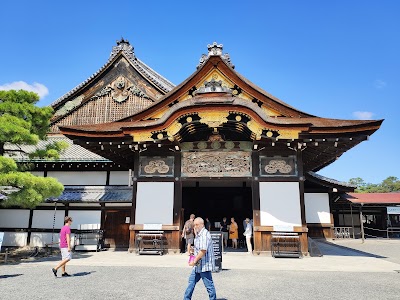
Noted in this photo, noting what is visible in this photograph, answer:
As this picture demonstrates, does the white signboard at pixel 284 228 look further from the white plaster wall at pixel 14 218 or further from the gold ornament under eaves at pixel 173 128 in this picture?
the white plaster wall at pixel 14 218

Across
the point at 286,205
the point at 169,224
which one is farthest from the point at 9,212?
the point at 286,205

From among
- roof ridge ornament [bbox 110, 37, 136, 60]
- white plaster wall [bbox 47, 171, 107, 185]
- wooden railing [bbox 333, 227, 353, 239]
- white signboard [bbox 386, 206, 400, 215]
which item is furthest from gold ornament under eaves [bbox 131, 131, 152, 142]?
white signboard [bbox 386, 206, 400, 215]

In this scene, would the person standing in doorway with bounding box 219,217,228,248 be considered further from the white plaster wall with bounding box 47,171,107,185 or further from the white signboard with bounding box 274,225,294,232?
the white plaster wall with bounding box 47,171,107,185

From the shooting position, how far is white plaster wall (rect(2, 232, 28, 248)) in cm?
1653

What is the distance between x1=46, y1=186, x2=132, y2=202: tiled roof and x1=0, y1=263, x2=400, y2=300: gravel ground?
669 cm

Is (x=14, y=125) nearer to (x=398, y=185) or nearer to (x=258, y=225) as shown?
(x=258, y=225)

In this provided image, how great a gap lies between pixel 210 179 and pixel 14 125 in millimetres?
7815

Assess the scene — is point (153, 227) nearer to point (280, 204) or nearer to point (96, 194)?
point (96, 194)

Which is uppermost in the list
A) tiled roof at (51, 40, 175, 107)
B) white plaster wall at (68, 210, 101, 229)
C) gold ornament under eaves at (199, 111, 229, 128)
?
tiled roof at (51, 40, 175, 107)

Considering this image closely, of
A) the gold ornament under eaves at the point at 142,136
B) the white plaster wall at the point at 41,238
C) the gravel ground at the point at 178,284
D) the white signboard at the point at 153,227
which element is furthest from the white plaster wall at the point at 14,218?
the gold ornament under eaves at the point at 142,136

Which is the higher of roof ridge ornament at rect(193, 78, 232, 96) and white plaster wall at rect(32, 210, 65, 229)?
roof ridge ornament at rect(193, 78, 232, 96)

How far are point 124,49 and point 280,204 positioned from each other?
16.7 meters

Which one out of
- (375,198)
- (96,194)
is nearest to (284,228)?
(96,194)

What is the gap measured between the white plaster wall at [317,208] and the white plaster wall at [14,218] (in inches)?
679
